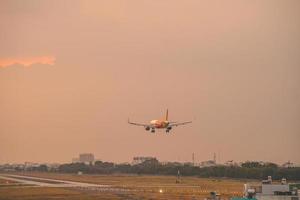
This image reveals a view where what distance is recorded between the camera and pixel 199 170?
91125 millimetres

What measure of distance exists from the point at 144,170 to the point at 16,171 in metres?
16.5

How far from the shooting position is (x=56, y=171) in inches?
3679

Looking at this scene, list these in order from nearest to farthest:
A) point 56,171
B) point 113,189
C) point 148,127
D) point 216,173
A: point 113,189, point 148,127, point 216,173, point 56,171

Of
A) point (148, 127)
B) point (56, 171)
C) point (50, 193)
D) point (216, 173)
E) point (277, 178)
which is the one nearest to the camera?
point (50, 193)

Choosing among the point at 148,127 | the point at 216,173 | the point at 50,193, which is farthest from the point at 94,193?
the point at 216,173

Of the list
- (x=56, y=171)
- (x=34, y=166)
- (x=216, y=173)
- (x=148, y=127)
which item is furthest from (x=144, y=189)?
(x=34, y=166)

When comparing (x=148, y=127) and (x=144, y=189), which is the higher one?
(x=148, y=127)

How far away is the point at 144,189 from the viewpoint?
6206 centimetres

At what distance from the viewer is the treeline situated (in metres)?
80.7

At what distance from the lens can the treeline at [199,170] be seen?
80.7m

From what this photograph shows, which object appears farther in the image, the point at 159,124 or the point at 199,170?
the point at 199,170

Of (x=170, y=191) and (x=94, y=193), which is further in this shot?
(x=170, y=191)

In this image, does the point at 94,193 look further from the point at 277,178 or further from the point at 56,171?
the point at 56,171

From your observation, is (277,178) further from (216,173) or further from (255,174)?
(216,173)
